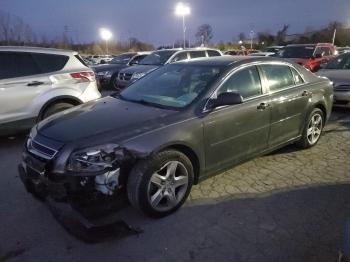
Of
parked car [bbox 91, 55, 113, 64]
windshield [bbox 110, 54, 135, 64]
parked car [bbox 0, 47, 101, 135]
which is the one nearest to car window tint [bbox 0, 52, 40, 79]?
parked car [bbox 0, 47, 101, 135]

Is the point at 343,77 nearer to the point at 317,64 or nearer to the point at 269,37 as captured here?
the point at 317,64

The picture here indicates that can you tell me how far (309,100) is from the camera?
5.38 metres

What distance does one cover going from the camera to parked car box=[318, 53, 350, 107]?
27.3ft

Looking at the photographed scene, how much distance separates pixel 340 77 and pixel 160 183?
6846mm

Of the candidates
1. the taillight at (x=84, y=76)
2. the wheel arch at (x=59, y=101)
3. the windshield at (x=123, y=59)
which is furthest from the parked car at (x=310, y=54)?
the wheel arch at (x=59, y=101)

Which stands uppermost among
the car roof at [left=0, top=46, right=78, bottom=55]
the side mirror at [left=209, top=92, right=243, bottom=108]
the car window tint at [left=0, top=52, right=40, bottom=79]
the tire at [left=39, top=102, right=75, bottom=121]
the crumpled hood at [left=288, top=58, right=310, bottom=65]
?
the car roof at [left=0, top=46, right=78, bottom=55]

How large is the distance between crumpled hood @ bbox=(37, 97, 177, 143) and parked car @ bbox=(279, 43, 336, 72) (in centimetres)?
1079

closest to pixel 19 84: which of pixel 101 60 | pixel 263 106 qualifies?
pixel 263 106

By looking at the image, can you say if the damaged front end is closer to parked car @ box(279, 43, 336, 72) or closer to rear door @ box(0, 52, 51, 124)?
rear door @ box(0, 52, 51, 124)

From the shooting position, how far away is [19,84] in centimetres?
612

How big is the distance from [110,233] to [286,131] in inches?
115

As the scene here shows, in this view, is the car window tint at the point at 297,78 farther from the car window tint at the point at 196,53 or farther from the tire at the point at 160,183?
the car window tint at the point at 196,53

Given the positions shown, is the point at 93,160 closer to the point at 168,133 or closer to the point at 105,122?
the point at 105,122

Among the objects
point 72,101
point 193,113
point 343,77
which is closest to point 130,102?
point 193,113
